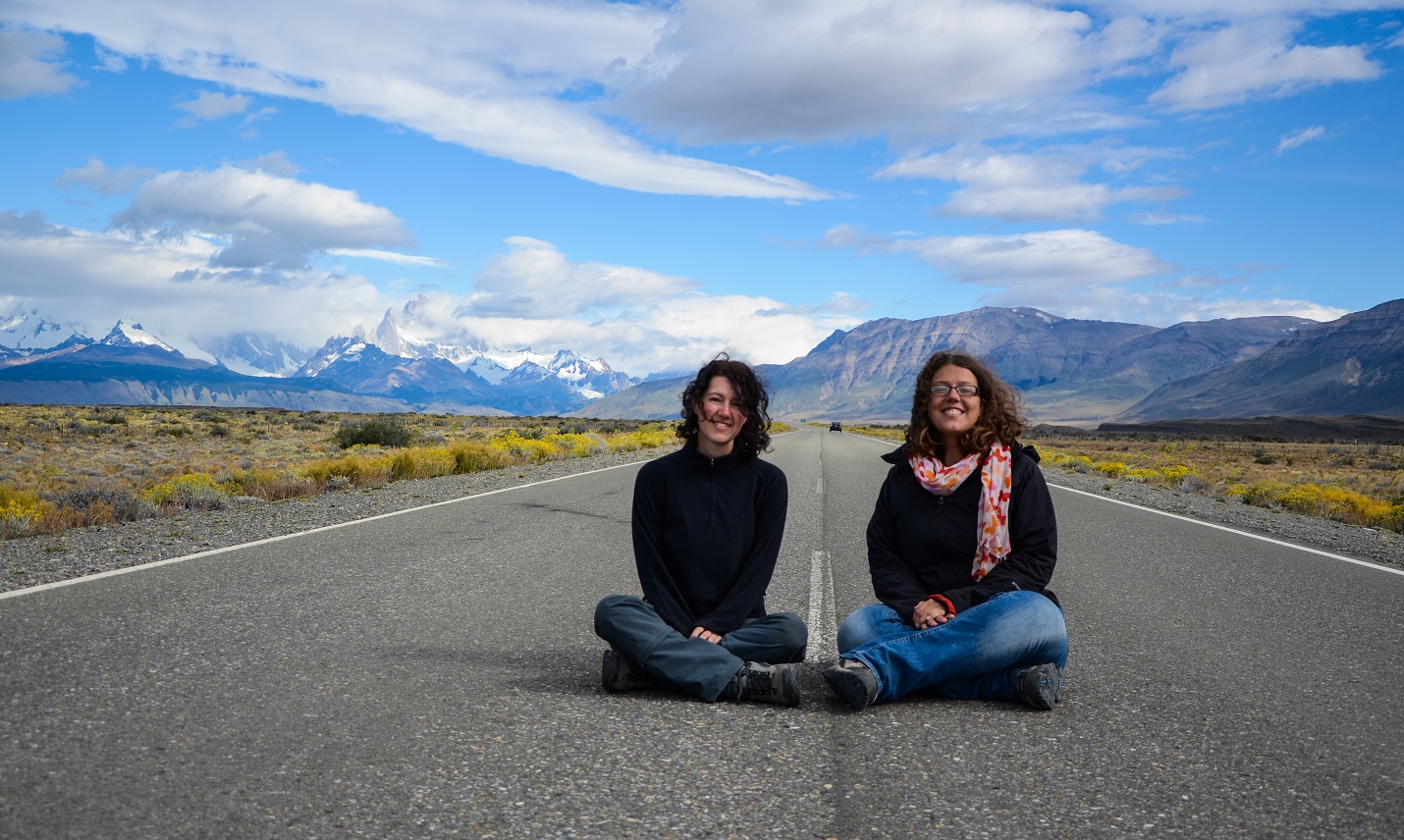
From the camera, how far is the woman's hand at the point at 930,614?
14.3 ft

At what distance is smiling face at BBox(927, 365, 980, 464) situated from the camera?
462cm

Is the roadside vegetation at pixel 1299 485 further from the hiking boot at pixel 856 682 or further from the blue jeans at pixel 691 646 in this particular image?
the hiking boot at pixel 856 682

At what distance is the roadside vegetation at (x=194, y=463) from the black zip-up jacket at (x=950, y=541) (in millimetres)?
9064

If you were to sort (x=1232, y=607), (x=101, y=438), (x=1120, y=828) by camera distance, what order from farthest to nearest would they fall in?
(x=101, y=438)
(x=1232, y=607)
(x=1120, y=828)

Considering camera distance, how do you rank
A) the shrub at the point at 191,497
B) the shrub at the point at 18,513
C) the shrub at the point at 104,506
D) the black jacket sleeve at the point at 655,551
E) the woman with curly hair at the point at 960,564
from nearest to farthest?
the woman with curly hair at the point at 960,564 < the black jacket sleeve at the point at 655,551 < the shrub at the point at 18,513 < the shrub at the point at 104,506 < the shrub at the point at 191,497

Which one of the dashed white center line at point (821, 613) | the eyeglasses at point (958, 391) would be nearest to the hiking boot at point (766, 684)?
the dashed white center line at point (821, 613)

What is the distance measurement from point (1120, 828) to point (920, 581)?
69.9 inches

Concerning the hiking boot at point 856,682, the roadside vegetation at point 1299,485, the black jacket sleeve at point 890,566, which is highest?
the black jacket sleeve at point 890,566

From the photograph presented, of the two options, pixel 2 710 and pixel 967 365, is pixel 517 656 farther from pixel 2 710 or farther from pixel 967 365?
pixel 967 365

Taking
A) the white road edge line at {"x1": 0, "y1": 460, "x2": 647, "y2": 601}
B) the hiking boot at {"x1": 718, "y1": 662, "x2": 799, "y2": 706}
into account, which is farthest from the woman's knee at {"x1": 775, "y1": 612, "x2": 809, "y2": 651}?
the white road edge line at {"x1": 0, "y1": 460, "x2": 647, "y2": 601}

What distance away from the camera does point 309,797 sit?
314 cm

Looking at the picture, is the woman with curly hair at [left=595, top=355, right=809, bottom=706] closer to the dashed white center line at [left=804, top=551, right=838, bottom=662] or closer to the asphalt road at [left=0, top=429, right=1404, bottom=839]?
the asphalt road at [left=0, top=429, right=1404, bottom=839]

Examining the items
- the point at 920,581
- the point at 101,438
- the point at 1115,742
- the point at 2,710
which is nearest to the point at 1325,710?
the point at 1115,742

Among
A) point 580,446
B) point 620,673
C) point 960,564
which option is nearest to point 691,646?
point 620,673
